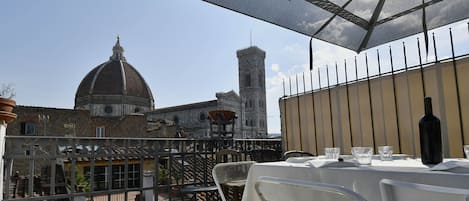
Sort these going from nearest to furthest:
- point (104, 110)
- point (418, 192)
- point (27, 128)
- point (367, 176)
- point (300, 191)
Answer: point (418, 192) < point (300, 191) < point (367, 176) < point (27, 128) < point (104, 110)

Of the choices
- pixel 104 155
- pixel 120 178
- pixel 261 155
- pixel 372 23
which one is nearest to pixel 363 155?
pixel 372 23

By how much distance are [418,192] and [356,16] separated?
7.35 ft

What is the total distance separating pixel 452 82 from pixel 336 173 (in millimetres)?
1960

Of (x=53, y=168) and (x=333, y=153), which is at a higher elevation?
(x=333, y=153)

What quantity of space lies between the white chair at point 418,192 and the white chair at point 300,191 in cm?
8

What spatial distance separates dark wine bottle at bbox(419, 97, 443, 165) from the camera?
Answer: 1.37 m

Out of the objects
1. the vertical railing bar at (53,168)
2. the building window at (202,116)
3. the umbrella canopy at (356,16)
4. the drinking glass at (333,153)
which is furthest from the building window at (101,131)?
the drinking glass at (333,153)

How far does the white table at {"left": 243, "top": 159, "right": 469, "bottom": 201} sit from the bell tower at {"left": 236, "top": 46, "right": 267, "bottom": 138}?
39.7 metres

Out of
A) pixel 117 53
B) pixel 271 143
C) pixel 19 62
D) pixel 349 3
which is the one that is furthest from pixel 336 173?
pixel 117 53

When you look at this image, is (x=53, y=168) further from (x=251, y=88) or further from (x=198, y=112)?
(x=251, y=88)

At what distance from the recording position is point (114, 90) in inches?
1441

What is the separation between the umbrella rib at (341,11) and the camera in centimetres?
241

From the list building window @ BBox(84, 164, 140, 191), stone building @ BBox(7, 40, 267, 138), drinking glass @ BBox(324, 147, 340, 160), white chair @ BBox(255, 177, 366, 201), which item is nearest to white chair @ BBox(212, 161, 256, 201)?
drinking glass @ BBox(324, 147, 340, 160)

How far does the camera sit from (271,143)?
465 cm
